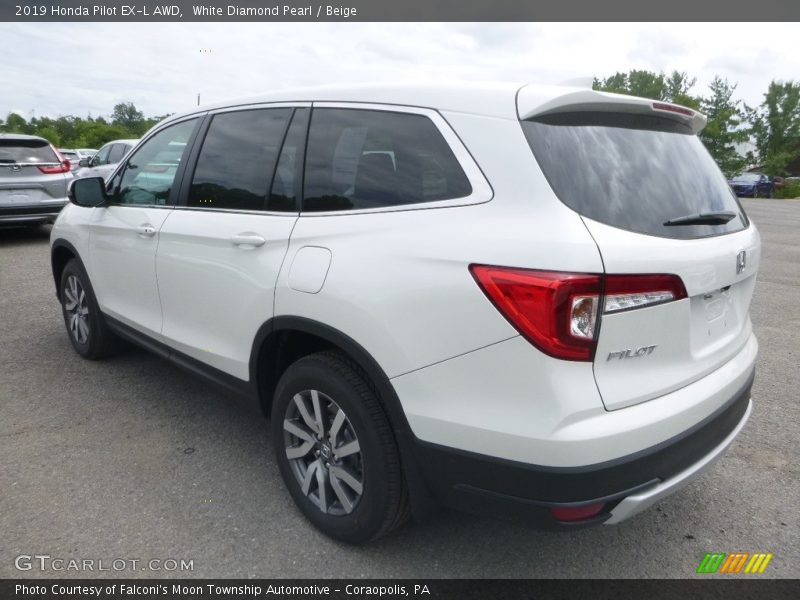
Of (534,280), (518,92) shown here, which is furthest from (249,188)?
(534,280)

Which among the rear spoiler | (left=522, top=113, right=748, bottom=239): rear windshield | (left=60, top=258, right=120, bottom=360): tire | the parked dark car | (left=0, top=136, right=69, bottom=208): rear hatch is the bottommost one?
the parked dark car

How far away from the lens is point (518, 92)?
2.10 meters

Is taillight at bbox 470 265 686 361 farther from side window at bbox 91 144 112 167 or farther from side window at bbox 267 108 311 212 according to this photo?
side window at bbox 91 144 112 167

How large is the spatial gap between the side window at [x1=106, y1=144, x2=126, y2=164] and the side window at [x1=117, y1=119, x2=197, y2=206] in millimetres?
11091

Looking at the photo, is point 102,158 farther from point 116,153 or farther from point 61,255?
point 61,255

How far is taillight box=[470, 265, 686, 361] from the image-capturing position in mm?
1803

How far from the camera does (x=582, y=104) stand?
6.85ft

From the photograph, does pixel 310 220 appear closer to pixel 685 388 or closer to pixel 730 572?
pixel 685 388

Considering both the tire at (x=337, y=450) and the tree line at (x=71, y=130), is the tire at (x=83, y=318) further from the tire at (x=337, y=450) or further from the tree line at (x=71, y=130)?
the tree line at (x=71, y=130)

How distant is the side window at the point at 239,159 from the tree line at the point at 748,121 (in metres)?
51.5

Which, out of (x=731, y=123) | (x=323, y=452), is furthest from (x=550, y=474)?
(x=731, y=123)

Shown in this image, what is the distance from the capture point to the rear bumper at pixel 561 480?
73.3 inches

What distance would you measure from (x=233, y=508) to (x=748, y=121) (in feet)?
199

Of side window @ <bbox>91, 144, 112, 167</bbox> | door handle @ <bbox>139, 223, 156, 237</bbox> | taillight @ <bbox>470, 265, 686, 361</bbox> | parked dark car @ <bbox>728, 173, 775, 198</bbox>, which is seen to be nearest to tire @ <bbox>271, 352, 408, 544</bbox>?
taillight @ <bbox>470, 265, 686, 361</bbox>
